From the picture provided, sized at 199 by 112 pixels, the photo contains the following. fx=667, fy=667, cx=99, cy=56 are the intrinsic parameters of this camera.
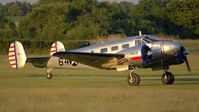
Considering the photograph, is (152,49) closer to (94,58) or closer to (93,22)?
(94,58)

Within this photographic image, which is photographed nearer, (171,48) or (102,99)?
(102,99)

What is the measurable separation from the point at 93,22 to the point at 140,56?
2099 inches

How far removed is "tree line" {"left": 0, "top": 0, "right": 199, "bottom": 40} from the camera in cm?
7700

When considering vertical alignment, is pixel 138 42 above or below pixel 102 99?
above

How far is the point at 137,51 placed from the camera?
1091 inches

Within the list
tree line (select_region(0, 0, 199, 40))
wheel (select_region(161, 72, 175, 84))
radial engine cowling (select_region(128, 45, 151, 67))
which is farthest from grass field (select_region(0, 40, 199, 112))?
tree line (select_region(0, 0, 199, 40))

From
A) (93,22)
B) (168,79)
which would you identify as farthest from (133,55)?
(93,22)

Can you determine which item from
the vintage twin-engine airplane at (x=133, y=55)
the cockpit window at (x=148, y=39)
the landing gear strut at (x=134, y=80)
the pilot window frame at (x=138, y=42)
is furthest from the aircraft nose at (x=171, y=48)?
the landing gear strut at (x=134, y=80)

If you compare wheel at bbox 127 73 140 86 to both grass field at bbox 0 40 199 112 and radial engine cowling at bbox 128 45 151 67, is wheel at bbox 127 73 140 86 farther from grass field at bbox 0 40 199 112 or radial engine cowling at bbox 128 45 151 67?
grass field at bbox 0 40 199 112

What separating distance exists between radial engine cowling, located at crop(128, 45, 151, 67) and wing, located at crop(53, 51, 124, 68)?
558 mm

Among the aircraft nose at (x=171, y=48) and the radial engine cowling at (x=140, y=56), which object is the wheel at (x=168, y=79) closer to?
the radial engine cowling at (x=140, y=56)

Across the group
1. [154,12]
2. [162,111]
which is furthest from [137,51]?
[154,12]

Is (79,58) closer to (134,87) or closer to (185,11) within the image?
(134,87)

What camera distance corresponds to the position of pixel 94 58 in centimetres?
2897
